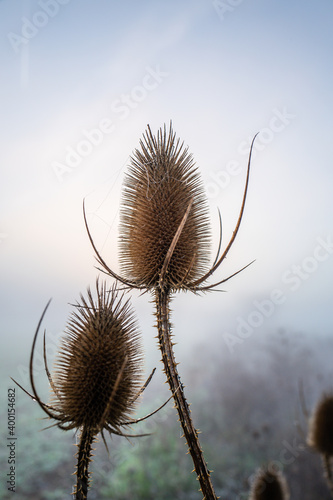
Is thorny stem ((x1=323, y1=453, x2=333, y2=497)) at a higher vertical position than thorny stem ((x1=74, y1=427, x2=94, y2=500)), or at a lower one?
lower

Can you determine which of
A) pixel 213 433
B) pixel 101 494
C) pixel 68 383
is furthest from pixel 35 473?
pixel 68 383

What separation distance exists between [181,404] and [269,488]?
2683 millimetres

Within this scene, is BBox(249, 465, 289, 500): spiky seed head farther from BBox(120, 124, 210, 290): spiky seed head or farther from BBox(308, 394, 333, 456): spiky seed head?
BBox(120, 124, 210, 290): spiky seed head

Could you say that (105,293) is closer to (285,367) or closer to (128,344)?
(128,344)

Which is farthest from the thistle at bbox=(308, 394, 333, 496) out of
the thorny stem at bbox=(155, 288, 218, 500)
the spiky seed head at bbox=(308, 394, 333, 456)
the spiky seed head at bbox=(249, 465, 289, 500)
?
the thorny stem at bbox=(155, 288, 218, 500)

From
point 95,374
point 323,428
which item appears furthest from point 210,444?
point 95,374

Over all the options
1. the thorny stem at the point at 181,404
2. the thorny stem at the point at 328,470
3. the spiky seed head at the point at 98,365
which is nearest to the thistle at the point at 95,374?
the spiky seed head at the point at 98,365

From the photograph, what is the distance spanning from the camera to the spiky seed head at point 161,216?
2.15 metres

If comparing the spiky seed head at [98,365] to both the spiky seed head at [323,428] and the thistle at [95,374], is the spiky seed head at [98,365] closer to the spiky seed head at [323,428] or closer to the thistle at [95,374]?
the thistle at [95,374]

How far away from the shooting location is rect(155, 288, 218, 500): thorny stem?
1703mm

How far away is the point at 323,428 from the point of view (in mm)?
4180

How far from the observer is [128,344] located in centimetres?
187

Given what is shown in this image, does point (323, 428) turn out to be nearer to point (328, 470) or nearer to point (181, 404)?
point (328, 470)

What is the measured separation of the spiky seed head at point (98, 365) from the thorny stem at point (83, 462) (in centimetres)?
Result: 6
